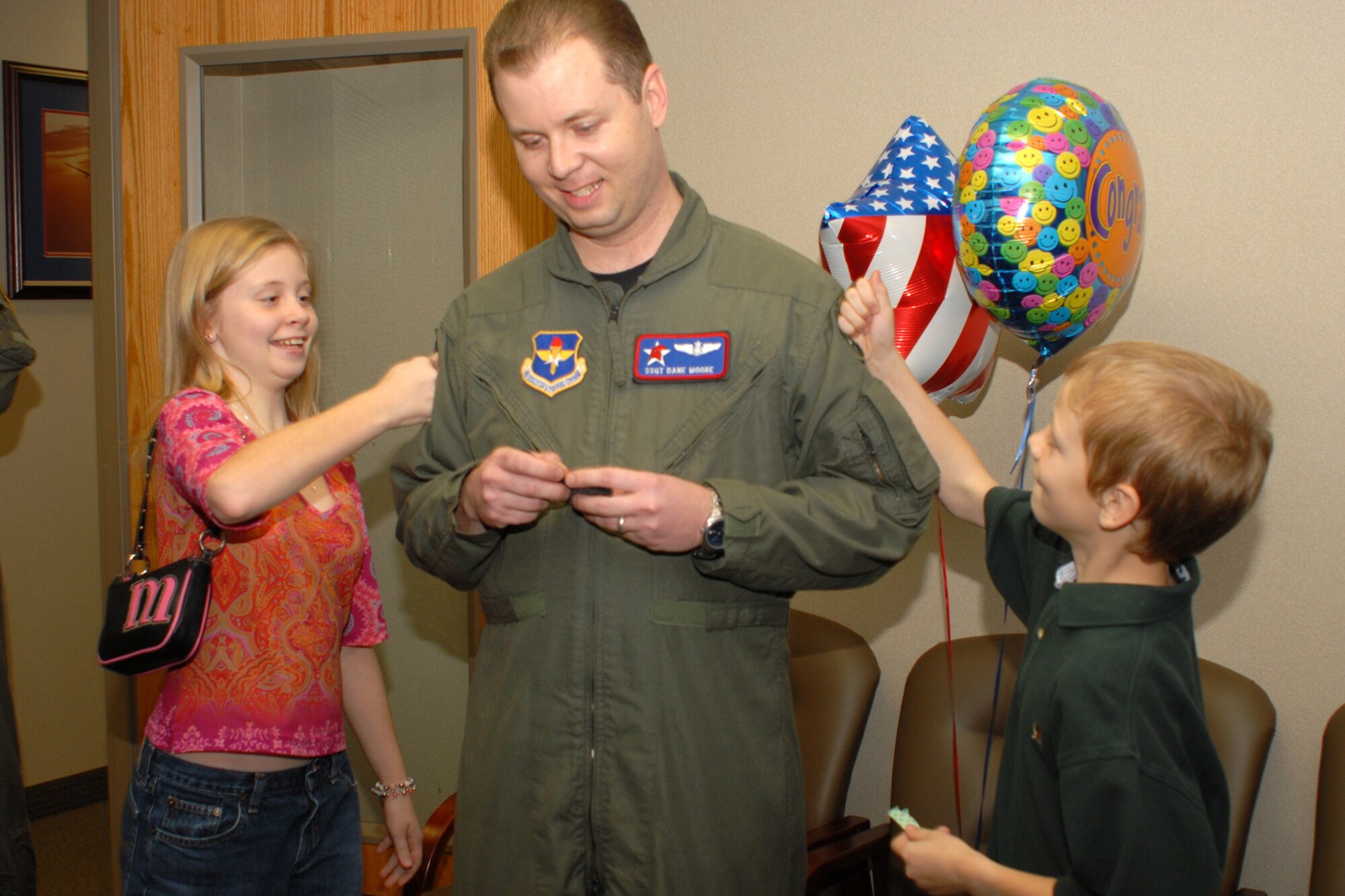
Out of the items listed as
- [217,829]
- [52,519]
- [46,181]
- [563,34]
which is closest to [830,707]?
[217,829]

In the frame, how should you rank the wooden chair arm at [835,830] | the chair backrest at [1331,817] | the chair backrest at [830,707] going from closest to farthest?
the chair backrest at [1331,817] < the wooden chair arm at [835,830] < the chair backrest at [830,707]

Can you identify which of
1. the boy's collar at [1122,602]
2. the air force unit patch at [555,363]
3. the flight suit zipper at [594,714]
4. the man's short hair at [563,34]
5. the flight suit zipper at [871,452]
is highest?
the man's short hair at [563,34]

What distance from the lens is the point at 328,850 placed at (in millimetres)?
1773

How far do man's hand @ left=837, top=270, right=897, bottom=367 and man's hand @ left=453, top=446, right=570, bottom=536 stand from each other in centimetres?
45

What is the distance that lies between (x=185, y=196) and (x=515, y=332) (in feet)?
6.05

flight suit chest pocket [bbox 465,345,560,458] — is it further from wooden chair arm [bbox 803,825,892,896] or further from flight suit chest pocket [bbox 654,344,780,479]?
wooden chair arm [bbox 803,825,892,896]

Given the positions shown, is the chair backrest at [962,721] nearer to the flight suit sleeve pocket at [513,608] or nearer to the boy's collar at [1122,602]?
the boy's collar at [1122,602]

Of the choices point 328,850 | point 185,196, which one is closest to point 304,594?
point 328,850

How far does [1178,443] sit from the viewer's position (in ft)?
3.99

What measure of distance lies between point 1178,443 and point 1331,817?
38.5 inches

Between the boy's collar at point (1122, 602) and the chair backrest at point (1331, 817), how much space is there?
0.77 meters

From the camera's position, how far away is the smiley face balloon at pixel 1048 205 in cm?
156

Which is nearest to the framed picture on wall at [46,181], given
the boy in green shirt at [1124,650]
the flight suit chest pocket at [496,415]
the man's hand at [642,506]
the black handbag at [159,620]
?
the black handbag at [159,620]

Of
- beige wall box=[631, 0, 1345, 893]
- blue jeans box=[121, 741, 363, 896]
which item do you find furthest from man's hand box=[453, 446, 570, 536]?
beige wall box=[631, 0, 1345, 893]
